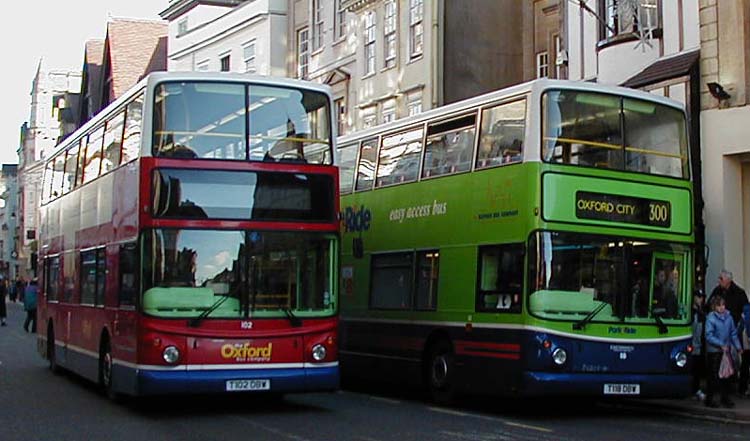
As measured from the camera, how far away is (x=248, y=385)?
15688 millimetres

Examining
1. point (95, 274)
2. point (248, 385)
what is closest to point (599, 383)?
point (248, 385)

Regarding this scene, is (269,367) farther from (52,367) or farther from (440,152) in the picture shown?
(52,367)

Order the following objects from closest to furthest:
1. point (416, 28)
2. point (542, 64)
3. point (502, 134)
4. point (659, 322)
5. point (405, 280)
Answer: point (659, 322), point (502, 134), point (405, 280), point (542, 64), point (416, 28)

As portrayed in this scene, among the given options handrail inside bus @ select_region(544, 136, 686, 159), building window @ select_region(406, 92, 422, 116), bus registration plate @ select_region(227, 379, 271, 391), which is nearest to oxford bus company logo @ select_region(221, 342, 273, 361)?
bus registration plate @ select_region(227, 379, 271, 391)

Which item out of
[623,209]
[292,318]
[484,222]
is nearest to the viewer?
[292,318]

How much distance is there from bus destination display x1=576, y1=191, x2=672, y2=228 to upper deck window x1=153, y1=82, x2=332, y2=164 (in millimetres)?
3330

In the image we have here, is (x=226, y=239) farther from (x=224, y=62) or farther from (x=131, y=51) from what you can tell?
(x=131, y=51)

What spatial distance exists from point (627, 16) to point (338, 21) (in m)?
18.0

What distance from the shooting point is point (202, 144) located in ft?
51.7

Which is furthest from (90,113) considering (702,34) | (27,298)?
A: (702,34)

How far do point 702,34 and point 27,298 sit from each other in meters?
26.1

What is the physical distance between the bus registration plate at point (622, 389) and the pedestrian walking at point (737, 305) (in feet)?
10.1

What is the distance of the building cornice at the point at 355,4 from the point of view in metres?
38.2

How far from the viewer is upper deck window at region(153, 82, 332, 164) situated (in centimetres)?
1580
